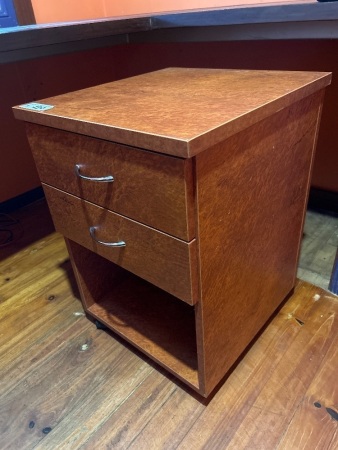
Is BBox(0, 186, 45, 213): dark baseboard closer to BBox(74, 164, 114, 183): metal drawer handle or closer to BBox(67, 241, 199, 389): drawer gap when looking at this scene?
BBox(67, 241, 199, 389): drawer gap

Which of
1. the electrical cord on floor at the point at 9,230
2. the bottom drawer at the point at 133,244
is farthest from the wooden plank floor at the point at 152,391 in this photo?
the electrical cord on floor at the point at 9,230

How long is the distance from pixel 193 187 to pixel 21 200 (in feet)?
4.42

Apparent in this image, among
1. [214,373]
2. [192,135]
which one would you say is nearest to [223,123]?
[192,135]

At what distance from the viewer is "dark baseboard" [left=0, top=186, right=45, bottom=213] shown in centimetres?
161

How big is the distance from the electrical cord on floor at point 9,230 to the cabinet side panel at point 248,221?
40.2 inches

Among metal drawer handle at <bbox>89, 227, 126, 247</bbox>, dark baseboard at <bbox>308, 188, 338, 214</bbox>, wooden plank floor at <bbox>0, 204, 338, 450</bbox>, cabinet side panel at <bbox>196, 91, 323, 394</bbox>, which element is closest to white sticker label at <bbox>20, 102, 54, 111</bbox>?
metal drawer handle at <bbox>89, 227, 126, 247</bbox>

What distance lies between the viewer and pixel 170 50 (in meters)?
1.58

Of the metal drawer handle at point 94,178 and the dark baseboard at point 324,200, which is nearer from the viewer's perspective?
the metal drawer handle at point 94,178

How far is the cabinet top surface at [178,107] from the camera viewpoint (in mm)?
501

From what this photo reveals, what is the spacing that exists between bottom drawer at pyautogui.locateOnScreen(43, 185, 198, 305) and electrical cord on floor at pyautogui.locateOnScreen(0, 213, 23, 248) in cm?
73

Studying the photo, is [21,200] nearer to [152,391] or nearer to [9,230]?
[9,230]

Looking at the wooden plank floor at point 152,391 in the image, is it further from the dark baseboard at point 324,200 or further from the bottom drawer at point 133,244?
the dark baseboard at point 324,200

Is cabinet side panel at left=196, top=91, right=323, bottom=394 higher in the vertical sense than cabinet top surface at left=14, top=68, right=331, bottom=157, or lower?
lower

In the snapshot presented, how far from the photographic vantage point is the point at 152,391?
83 cm
